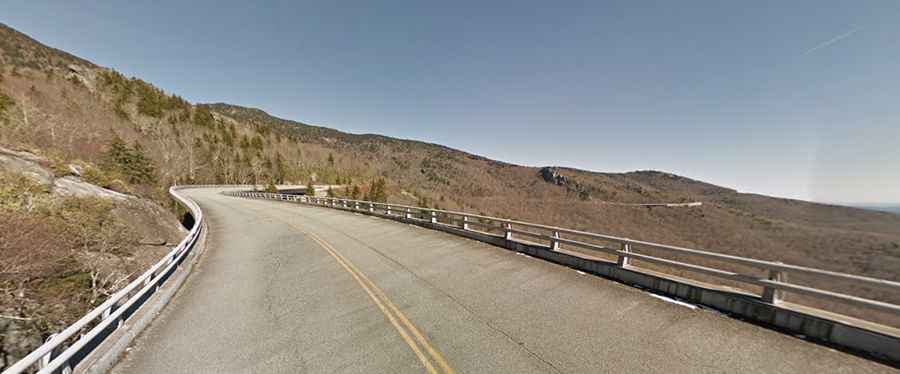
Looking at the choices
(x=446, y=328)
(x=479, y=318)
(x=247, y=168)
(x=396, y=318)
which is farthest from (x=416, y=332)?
(x=247, y=168)

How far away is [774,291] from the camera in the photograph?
447cm

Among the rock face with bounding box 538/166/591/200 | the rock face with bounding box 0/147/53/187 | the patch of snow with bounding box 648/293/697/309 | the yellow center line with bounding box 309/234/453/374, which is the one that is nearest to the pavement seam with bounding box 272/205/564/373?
the yellow center line with bounding box 309/234/453/374

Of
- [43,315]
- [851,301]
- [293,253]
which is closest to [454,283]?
[851,301]

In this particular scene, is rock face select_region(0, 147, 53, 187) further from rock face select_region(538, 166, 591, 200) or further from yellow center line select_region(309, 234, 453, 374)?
rock face select_region(538, 166, 591, 200)

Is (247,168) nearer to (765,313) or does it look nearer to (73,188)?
(73,188)

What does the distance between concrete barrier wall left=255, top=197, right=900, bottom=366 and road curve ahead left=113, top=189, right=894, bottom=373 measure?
234mm

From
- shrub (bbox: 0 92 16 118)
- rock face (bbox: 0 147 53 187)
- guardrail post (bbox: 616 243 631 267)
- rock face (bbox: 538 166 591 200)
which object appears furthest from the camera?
rock face (bbox: 538 166 591 200)

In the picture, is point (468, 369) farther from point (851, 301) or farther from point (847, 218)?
point (847, 218)

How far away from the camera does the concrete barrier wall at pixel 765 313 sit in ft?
11.7

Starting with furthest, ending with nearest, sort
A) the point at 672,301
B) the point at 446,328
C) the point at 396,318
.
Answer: the point at 672,301 < the point at 396,318 < the point at 446,328

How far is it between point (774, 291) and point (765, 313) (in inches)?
14.2

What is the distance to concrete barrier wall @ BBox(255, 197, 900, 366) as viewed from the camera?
356 centimetres

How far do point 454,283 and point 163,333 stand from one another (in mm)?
5221

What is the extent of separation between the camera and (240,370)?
3.98 metres
